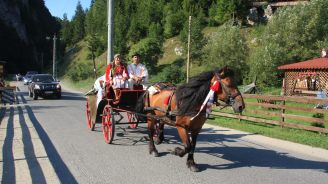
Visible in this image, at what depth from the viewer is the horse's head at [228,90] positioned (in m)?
7.31

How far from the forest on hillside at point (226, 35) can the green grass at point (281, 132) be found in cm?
2386

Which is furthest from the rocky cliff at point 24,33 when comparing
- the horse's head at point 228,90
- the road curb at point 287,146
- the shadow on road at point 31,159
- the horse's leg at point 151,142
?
the horse's head at point 228,90

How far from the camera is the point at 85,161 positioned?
27.8 feet

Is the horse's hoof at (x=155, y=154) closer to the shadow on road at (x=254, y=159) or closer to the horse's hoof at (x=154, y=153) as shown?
the horse's hoof at (x=154, y=153)

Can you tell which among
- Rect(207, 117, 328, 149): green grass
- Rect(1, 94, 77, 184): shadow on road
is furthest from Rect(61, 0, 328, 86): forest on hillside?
Rect(1, 94, 77, 184): shadow on road

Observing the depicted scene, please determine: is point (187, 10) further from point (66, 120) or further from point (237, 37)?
point (66, 120)

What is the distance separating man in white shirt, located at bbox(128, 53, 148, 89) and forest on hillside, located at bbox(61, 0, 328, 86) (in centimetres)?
2878

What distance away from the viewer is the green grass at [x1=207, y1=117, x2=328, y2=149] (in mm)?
11289

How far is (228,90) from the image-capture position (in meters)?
7.45

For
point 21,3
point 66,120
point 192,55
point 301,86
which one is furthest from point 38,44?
point 66,120

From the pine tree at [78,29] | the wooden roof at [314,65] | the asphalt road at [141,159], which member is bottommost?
the asphalt road at [141,159]

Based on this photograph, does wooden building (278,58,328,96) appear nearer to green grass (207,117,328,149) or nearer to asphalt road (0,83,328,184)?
green grass (207,117,328,149)

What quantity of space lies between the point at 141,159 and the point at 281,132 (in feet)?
19.5

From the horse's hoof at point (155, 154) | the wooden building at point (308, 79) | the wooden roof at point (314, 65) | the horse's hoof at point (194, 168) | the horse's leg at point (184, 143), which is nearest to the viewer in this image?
the horse's hoof at point (194, 168)
